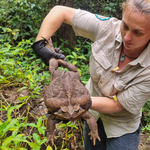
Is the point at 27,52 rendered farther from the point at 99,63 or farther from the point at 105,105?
the point at 105,105

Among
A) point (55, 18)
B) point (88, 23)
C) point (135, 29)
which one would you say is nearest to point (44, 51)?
point (55, 18)

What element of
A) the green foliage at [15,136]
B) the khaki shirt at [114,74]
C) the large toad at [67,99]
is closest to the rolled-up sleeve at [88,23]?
the khaki shirt at [114,74]

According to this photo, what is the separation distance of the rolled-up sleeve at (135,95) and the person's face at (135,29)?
46 cm

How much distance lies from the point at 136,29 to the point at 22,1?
382 cm

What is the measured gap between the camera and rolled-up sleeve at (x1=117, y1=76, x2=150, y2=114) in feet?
5.79

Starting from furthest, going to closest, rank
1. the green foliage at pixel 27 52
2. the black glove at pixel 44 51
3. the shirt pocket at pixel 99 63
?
the green foliage at pixel 27 52 → the black glove at pixel 44 51 → the shirt pocket at pixel 99 63

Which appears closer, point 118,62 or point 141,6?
point 141,6

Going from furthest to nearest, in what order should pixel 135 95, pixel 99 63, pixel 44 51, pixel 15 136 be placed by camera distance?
pixel 44 51 < pixel 99 63 < pixel 135 95 < pixel 15 136

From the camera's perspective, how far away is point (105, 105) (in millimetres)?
1910

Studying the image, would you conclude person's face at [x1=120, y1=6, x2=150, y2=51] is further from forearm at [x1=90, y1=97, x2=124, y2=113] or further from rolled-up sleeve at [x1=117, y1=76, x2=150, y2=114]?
forearm at [x1=90, y1=97, x2=124, y2=113]

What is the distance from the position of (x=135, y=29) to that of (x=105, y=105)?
3.19 feet

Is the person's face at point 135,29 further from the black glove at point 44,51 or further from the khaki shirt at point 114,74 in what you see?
the black glove at point 44,51

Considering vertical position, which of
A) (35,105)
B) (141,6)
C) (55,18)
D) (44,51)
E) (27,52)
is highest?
Answer: (141,6)

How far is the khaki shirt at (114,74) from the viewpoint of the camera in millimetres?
1772
